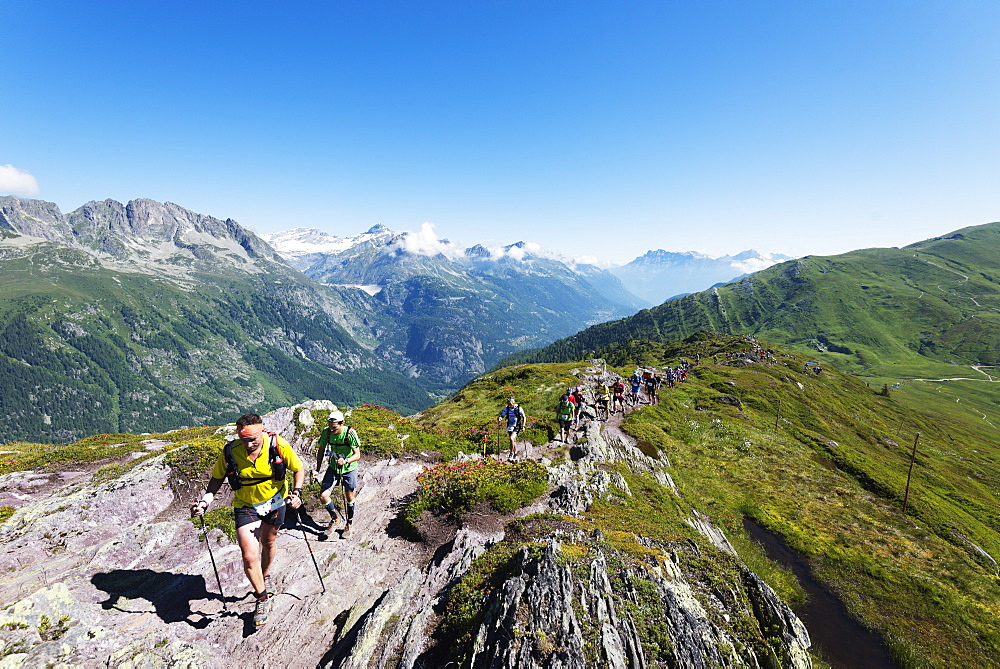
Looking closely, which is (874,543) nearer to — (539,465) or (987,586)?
(987,586)

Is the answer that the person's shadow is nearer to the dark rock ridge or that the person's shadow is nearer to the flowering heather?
the flowering heather

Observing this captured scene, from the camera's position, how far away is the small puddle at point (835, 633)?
42.3ft

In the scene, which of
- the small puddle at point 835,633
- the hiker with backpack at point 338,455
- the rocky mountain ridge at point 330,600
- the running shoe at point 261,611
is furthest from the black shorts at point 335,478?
the small puddle at point 835,633

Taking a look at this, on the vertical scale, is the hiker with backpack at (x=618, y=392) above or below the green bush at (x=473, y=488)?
below

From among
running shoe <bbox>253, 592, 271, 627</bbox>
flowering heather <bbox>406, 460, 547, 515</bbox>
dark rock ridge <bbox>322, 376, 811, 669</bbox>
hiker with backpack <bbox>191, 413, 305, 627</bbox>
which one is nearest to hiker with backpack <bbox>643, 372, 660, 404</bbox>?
flowering heather <bbox>406, 460, 547, 515</bbox>

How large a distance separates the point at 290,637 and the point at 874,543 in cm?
3178

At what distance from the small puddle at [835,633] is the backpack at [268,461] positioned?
61.0 feet

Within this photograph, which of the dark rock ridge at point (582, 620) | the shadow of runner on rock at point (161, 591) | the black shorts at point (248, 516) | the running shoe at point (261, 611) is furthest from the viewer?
the shadow of runner on rock at point (161, 591)

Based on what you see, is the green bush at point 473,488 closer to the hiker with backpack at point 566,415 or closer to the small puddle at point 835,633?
the hiker with backpack at point 566,415

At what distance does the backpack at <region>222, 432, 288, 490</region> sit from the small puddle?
61.0 feet

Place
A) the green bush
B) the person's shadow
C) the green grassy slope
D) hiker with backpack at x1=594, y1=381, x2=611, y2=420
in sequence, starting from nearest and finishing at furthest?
the person's shadow, the green bush, the green grassy slope, hiker with backpack at x1=594, y1=381, x2=611, y2=420

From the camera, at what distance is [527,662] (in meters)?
6.91

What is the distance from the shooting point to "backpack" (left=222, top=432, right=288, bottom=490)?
30.0ft

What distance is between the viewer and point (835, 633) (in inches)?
557
